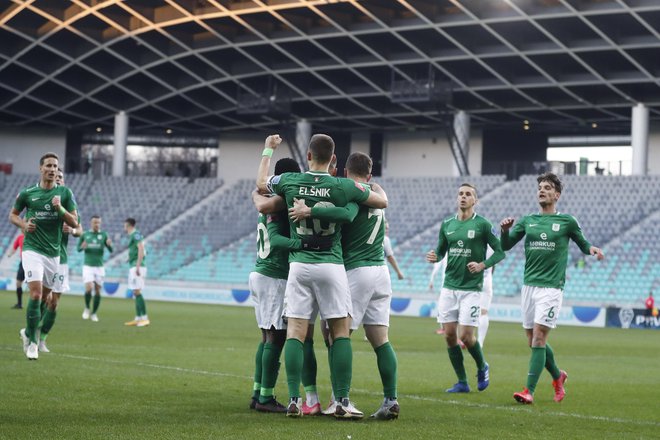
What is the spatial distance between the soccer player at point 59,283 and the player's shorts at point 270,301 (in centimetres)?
473

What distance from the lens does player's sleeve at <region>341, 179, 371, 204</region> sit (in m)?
9.27

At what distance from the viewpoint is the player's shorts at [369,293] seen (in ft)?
31.8

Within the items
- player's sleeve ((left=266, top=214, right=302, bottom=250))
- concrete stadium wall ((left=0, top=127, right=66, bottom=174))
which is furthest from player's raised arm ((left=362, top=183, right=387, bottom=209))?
concrete stadium wall ((left=0, top=127, right=66, bottom=174))

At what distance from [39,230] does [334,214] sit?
20.5 feet

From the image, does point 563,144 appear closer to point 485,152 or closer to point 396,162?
point 485,152

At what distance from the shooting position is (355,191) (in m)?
9.31

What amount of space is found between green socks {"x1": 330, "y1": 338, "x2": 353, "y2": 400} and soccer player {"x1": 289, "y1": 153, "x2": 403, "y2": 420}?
0.27 metres

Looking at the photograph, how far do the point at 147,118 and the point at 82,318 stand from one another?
119ft

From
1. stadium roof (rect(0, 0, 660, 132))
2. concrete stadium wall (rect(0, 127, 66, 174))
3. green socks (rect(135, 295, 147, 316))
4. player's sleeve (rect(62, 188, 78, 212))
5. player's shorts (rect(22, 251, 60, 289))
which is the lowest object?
green socks (rect(135, 295, 147, 316))

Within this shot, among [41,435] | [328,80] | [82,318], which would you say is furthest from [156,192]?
[41,435]

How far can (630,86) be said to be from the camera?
46.3m

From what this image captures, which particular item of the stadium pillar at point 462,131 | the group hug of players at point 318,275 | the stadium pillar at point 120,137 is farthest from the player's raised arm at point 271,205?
the stadium pillar at point 120,137

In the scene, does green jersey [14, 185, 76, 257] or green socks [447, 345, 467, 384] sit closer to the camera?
green socks [447, 345, 467, 384]

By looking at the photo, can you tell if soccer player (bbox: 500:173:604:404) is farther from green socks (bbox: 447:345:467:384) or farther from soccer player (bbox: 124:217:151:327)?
soccer player (bbox: 124:217:151:327)
